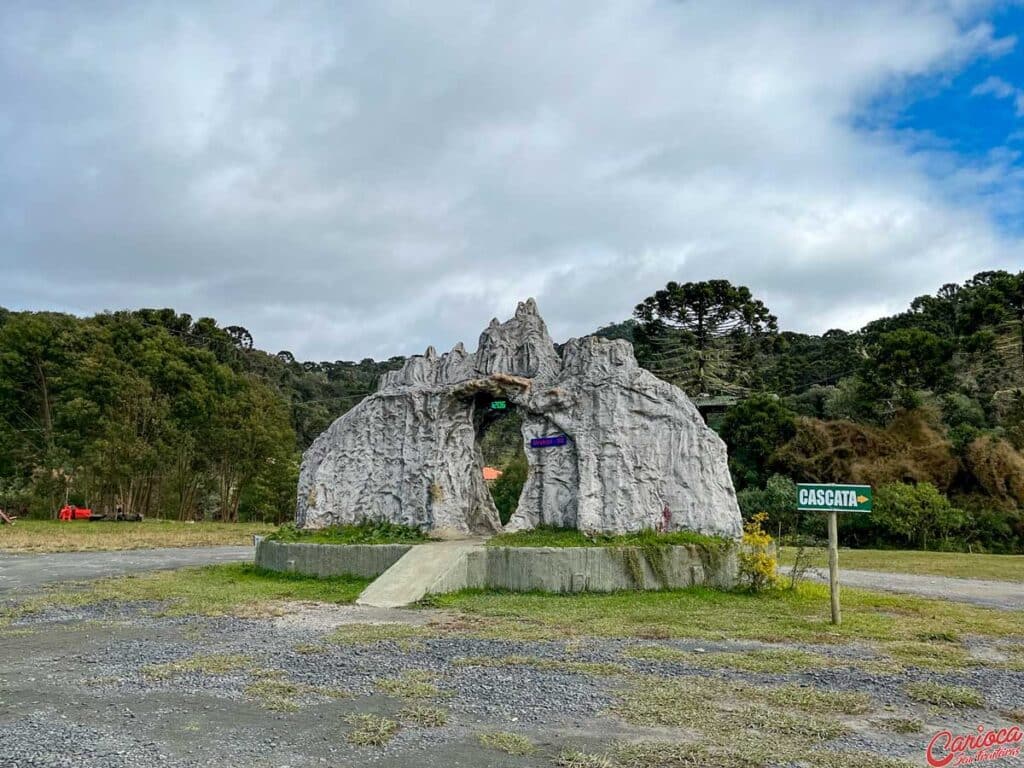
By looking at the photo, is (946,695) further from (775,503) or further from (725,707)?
(775,503)

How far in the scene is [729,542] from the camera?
48.3 ft

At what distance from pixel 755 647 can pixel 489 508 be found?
10547 mm

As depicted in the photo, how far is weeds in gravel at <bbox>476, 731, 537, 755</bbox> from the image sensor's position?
5371 millimetres

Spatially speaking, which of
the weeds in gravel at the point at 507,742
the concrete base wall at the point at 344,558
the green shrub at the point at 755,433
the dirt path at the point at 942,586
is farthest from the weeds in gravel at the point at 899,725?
the green shrub at the point at 755,433

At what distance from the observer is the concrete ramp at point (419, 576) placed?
12812 mm

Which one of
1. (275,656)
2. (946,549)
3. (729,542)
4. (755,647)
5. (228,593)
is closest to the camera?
(275,656)

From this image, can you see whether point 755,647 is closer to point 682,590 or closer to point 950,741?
point 950,741

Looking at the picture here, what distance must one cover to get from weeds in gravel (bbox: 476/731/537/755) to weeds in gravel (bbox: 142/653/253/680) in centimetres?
327

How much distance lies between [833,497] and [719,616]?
2.46 metres

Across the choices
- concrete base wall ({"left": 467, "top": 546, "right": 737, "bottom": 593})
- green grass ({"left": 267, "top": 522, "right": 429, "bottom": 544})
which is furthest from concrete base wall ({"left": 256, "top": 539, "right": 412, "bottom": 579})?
concrete base wall ({"left": 467, "top": 546, "right": 737, "bottom": 593})

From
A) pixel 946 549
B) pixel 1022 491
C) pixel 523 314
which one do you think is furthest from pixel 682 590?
pixel 1022 491

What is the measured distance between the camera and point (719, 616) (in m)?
A: 11.4

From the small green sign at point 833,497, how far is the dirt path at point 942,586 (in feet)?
15.5

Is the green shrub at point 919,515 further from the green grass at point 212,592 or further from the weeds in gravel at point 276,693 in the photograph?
the weeds in gravel at point 276,693
